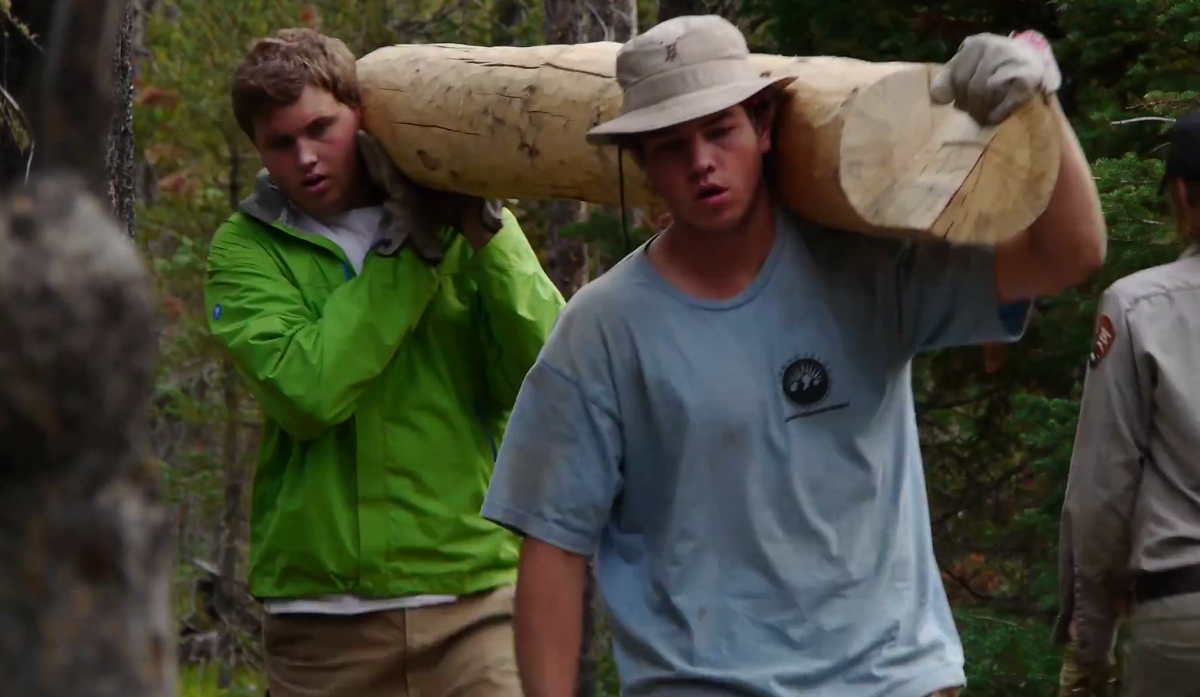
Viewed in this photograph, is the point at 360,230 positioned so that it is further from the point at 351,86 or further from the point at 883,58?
the point at 883,58

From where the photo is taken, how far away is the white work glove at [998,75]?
2.78 metres

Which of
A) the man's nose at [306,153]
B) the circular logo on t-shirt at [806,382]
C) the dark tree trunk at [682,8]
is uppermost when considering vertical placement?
the dark tree trunk at [682,8]

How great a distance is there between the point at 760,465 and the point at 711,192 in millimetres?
494

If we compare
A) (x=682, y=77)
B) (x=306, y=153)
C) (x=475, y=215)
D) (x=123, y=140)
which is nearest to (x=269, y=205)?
(x=306, y=153)

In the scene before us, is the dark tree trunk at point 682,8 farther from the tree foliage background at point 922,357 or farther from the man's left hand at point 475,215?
the man's left hand at point 475,215

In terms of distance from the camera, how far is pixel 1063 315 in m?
6.64

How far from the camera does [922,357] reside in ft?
24.2

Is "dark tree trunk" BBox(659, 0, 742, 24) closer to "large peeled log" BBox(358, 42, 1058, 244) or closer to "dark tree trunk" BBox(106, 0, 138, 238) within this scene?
"dark tree trunk" BBox(106, 0, 138, 238)

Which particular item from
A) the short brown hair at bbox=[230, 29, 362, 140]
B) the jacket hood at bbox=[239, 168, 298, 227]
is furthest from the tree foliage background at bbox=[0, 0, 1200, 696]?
the jacket hood at bbox=[239, 168, 298, 227]

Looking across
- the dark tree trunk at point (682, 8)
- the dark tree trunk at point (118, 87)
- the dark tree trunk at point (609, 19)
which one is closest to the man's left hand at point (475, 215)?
the dark tree trunk at point (118, 87)

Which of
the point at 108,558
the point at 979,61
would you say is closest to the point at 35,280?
the point at 108,558

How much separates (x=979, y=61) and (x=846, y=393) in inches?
25.9

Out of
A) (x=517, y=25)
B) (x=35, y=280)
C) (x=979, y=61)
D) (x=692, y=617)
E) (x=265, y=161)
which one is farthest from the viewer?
(x=517, y=25)

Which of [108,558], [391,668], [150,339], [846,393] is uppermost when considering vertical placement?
[150,339]
